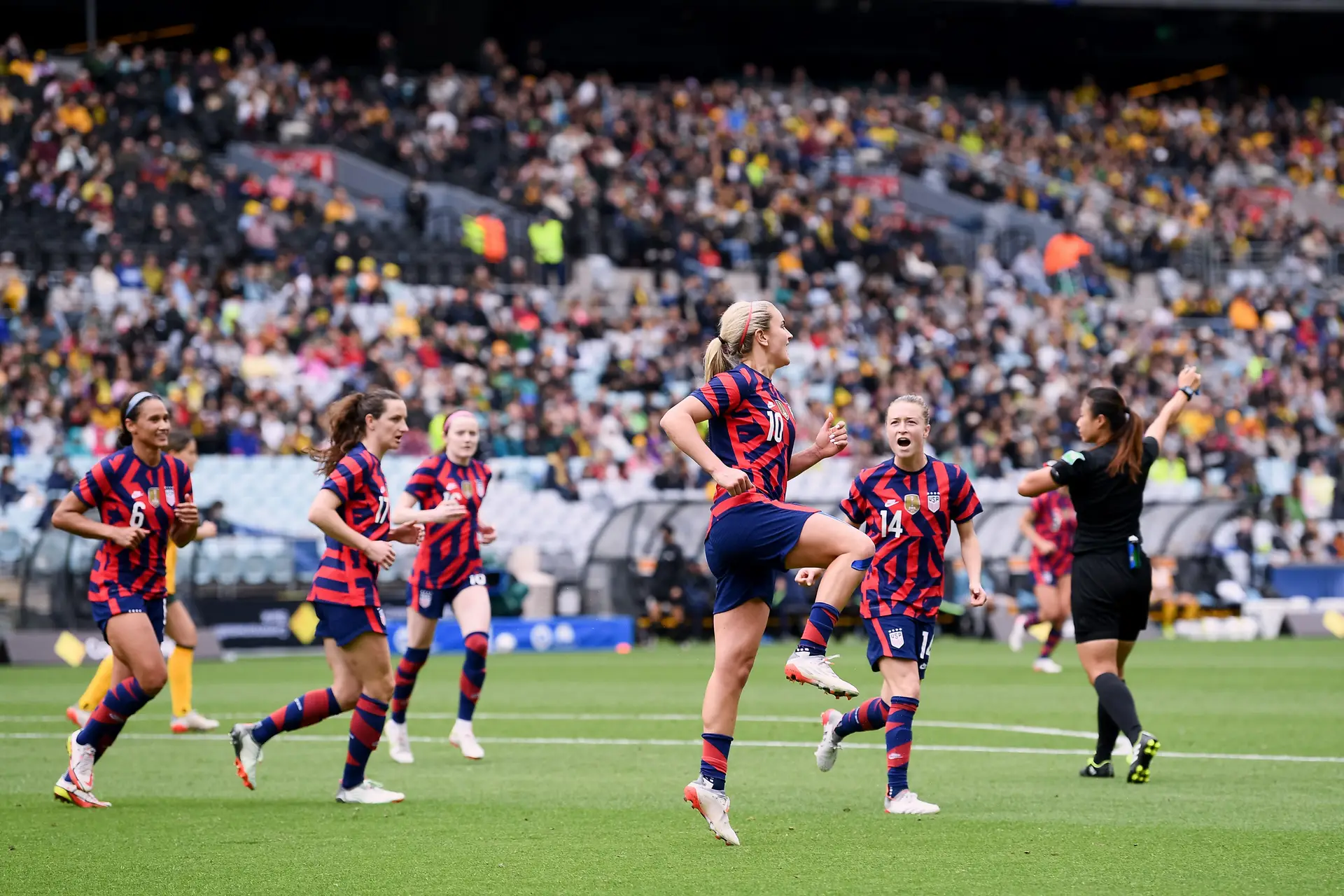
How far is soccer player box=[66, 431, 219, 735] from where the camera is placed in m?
12.7

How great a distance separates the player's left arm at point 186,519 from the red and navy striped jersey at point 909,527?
3.78 m

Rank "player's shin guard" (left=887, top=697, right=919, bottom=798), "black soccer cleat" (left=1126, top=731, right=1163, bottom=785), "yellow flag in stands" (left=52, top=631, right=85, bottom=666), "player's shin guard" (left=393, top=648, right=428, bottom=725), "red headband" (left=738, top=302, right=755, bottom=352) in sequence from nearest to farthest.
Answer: "red headband" (left=738, top=302, right=755, bottom=352)
"player's shin guard" (left=887, top=697, right=919, bottom=798)
"black soccer cleat" (left=1126, top=731, right=1163, bottom=785)
"player's shin guard" (left=393, top=648, right=428, bottom=725)
"yellow flag in stands" (left=52, top=631, right=85, bottom=666)

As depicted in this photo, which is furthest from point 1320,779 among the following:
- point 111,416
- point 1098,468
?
point 111,416

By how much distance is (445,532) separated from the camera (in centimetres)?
1238

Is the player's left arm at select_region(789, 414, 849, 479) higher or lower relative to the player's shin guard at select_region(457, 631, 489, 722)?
higher

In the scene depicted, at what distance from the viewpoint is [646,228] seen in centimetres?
3562

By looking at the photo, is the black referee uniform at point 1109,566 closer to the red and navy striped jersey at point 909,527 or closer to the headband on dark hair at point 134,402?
the red and navy striped jersey at point 909,527

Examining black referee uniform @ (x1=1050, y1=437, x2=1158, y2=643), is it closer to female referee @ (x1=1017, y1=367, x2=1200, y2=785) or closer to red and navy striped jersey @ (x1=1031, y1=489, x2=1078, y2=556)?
female referee @ (x1=1017, y1=367, x2=1200, y2=785)

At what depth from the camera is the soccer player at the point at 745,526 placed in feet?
24.3

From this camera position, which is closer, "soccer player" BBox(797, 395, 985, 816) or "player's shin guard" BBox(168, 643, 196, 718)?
"soccer player" BBox(797, 395, 985, 816)

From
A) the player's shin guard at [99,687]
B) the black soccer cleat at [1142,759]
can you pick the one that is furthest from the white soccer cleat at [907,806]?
the player's shin guard at [99,687]

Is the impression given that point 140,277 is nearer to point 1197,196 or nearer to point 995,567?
point 995,567

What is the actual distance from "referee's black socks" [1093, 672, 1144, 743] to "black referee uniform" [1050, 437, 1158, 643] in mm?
271

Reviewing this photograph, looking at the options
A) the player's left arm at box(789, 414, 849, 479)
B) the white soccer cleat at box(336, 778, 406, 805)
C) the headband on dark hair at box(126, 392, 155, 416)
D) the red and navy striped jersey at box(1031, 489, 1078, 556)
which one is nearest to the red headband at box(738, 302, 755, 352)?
the player's left arm at box(789, 414, 849, 479)
